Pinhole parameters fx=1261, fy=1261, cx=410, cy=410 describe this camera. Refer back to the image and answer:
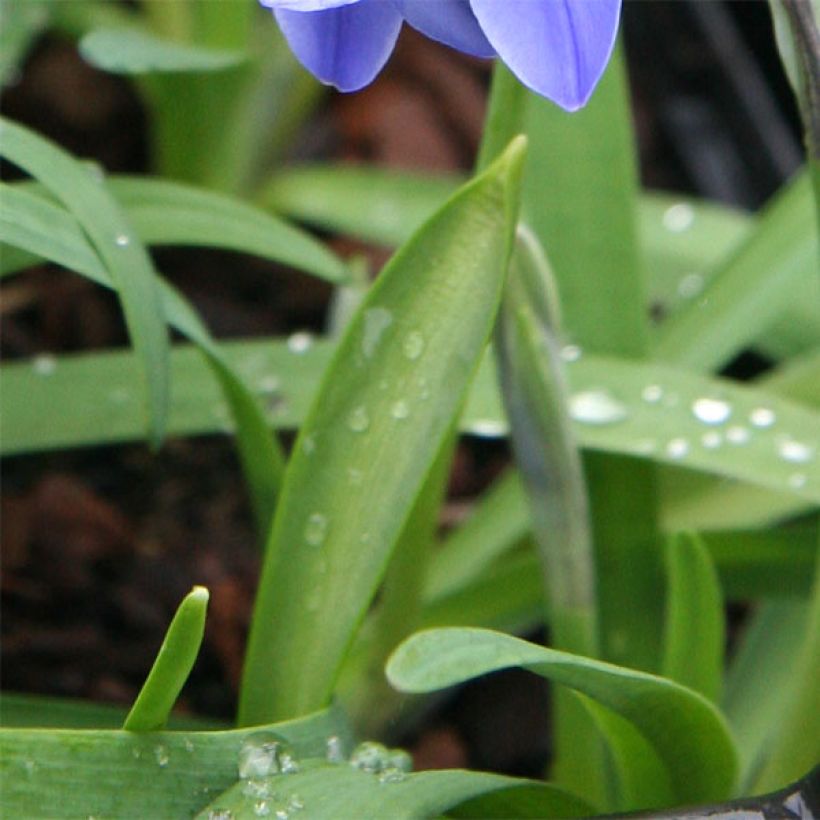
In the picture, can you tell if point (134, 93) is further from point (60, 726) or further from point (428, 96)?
point (60, 726)

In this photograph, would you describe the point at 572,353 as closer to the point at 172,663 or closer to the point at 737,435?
the point at 737,435

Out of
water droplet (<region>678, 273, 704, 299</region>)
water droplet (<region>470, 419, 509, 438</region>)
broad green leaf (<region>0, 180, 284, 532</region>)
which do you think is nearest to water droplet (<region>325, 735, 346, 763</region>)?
broad green leaf (<region>0, 180, 284, 532</region>)

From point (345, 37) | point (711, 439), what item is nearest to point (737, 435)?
point (711, 439)

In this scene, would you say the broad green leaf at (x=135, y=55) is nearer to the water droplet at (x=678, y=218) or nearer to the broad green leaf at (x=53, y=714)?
the broad green leaf at (x=53, y=714)

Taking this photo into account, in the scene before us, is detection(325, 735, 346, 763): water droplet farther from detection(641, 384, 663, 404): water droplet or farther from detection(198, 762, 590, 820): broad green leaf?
detection(641, 384, 663, 404): water droplet

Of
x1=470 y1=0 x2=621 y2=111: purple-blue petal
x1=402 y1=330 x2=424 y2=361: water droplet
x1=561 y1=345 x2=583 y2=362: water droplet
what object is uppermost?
x1=561 y1=345 x2=583 y2=362: water droplet

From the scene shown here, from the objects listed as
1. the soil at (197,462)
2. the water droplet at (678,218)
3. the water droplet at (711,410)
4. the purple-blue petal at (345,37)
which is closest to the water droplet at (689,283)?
the water droplet at (678,218)
